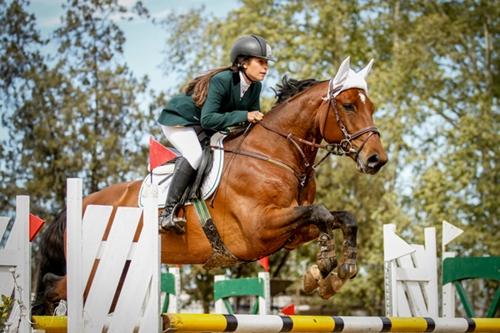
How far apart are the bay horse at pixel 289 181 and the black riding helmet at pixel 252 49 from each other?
0.41 metres

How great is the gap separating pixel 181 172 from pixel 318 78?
16.2 metres

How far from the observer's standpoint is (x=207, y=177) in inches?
232

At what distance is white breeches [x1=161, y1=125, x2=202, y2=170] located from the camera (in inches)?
232

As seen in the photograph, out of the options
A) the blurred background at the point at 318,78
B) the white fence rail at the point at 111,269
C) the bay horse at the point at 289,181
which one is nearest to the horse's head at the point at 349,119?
the bay horse at the point at 289,181

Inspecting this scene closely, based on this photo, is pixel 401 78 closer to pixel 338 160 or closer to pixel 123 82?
pixel 338 160

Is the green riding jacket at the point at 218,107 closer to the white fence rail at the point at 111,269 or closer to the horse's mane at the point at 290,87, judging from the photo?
the horse's mane at the point at 290,87

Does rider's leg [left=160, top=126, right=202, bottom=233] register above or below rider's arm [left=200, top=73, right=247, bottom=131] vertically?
below

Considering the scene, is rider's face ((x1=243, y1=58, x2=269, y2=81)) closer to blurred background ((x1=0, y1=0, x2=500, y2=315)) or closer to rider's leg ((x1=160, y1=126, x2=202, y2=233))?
rider's leg ((x1=160, y1=126, x2=202, y2=233))

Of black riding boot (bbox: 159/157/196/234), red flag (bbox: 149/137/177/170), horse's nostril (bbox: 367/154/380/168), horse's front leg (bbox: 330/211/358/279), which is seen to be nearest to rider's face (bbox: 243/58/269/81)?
black riding boot (bbox: 159/157/196/234)

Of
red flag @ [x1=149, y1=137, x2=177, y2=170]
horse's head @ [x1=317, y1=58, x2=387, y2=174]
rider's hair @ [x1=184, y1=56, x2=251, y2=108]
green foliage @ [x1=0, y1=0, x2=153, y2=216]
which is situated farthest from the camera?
green foliage @ [x1=0, y1=0, x2=153, y2=216]

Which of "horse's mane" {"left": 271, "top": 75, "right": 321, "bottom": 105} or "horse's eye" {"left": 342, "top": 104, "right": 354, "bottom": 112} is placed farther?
"horse's mane" {"left": 271, "top": 75, "right": 321, "bottom": 105}

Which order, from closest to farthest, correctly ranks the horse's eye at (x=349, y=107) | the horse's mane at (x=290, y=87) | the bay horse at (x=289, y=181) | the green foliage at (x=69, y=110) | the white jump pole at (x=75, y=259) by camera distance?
the white jump pole at (x=75, y=259) → the bay horse at (x=289, y=181) → the horse's eye at (x=349, y=107) → the horse's mane at (x=290, y=87) → the green foliage at (x=69, y=110)

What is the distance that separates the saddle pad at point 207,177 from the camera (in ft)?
19.2

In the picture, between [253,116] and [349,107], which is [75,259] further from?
[349,107]
